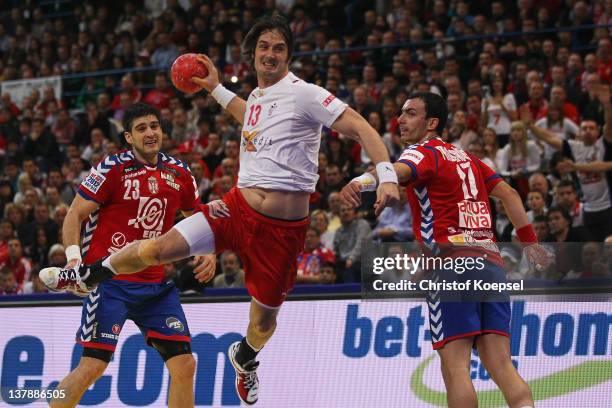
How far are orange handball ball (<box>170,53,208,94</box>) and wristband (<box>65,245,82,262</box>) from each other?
1390 mm

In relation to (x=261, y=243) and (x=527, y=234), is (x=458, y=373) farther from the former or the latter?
(x=261, y=243)

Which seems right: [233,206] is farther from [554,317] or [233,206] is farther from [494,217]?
[494,217]

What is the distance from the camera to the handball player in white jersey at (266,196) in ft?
23.3

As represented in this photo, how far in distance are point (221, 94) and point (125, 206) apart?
3.93 ft

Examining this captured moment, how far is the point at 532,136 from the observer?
14320mm

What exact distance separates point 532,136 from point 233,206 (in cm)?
788

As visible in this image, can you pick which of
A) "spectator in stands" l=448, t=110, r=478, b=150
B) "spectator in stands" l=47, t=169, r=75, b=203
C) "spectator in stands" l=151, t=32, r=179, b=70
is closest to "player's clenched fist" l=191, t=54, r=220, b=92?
"spectator in stands" l=448, t=110, r=478, b=150

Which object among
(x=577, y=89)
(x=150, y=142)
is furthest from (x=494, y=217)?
(x=150, y=142)

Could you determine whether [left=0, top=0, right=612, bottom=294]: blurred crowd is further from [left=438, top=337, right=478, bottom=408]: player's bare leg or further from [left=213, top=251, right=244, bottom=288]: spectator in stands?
[left=438, top=337, right=478, bottom=408]: player's bare leg

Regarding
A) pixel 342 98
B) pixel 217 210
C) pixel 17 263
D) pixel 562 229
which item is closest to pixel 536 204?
pixel 562 229

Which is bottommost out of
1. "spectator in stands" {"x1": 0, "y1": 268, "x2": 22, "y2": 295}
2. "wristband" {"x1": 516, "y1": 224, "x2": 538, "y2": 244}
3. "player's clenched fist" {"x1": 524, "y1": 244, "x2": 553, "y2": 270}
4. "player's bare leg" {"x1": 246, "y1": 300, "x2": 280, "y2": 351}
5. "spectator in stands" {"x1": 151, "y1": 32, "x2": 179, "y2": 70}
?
"spectator in stands" {"x1": 0, "y1": 268, "x2": 22, "y2": 295}

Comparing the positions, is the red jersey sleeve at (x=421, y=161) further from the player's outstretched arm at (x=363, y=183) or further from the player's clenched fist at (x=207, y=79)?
the player's clenched fist at (x=207, y=79)

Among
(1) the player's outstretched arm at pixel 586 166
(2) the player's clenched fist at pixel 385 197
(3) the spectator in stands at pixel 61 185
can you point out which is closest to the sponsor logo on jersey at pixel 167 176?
(2) the player's clenched fist at pixel 385 197

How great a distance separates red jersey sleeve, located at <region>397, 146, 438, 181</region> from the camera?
707cm
